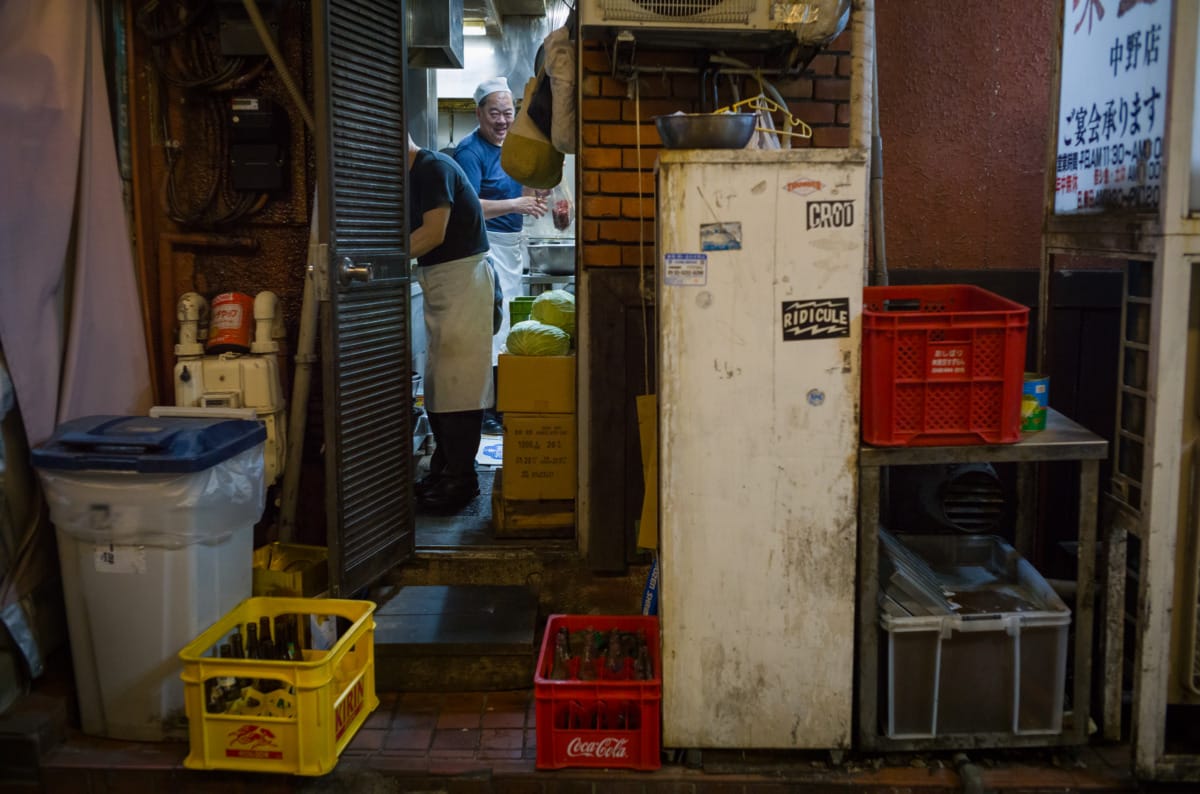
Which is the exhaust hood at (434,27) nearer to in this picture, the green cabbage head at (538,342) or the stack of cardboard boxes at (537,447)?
the green cabbage head at (538,342)

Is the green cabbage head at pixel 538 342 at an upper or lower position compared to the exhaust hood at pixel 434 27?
lower

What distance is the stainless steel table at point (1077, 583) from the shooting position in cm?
331

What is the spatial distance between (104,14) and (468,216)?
6.05 feet

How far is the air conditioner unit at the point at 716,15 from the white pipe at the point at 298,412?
1.62m

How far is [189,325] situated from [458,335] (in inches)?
54.0

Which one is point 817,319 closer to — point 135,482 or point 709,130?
point 709,130

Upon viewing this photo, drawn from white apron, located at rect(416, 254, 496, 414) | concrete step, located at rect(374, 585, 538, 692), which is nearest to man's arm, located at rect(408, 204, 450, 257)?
white apron, located at rect(416, 254, 496, 414)

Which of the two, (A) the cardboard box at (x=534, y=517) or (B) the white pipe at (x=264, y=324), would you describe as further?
(A) the cardboard box at (x=534, y=517)

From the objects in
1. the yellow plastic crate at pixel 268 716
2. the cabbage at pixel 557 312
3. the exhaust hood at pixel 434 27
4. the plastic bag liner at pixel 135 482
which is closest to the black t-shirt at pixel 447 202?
the cabbage at pixel 557 312

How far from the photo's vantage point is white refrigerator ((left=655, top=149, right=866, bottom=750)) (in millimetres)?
3170

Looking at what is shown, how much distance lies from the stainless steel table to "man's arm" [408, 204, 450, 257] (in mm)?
2681

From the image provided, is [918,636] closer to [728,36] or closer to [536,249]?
[728,36]

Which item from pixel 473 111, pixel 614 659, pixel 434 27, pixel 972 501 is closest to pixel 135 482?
pixel 614 659

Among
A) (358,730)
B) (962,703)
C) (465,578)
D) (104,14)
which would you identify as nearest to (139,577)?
(358,730)
